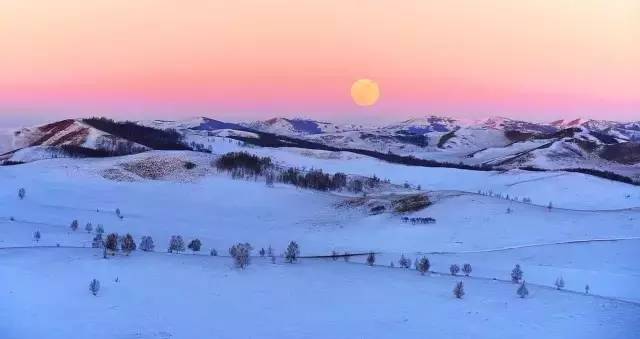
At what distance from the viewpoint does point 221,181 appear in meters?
73.4

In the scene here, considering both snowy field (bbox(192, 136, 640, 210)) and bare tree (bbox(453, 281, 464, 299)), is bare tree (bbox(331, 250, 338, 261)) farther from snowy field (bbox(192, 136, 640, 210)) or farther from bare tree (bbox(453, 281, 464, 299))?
snowy field (bbox(192, 136, 640, 210))

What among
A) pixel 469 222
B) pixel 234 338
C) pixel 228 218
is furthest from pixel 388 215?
pixel 234 338

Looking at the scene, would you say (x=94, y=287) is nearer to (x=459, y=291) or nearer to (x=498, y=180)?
(x=459, y=291)

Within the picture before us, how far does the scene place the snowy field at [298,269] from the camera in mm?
20641

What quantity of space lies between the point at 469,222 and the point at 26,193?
136 ft

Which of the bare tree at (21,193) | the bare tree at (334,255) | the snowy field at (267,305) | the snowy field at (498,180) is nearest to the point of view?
the snowy field at (267,305)

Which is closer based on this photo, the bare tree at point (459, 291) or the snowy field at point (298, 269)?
the snowy field at point (298, 269)

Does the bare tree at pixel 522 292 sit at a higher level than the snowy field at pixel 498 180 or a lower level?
lower

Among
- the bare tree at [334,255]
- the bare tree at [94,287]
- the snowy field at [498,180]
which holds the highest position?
the snowy field at [498,180]

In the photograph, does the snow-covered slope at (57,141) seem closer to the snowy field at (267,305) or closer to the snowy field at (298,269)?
the snowy field at (298,269)

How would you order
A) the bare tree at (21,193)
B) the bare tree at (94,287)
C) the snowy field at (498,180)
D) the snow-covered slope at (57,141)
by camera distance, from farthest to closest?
the snow-covered slope at (57,141), the snowy field at (498,180), the bare tree at (21,193), the bare tree at (94,287)

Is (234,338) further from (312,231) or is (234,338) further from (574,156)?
(574,156)

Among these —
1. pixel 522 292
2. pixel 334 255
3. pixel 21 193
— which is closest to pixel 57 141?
pixel 21 193

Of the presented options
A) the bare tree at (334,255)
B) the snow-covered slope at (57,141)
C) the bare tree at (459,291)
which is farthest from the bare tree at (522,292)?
the snow-covered slope at (57,141)
